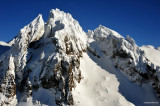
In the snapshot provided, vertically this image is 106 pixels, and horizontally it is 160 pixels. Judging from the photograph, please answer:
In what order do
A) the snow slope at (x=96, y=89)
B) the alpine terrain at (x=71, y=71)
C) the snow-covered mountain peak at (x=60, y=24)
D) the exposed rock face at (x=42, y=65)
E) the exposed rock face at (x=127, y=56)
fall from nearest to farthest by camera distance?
the alpine terrain at (x=71, y=71) < the exposed rock face at (x=42, y=65) < the snow slope at (x=96, y=89) < the exposed rock face at (x=127, y=56) < the snow-covered mountain peak at (x=60, y=24)

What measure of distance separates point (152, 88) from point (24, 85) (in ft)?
72.9

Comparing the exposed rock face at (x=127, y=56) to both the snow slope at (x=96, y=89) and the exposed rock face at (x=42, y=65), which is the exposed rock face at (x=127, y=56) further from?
A: the exposed rock face at (x=42, y=65)

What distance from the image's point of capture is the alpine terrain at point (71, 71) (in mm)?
24688

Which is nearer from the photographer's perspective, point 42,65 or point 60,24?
point 42,65

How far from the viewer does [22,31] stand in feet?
101

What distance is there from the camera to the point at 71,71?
26.1 metres

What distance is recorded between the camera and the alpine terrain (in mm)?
24688

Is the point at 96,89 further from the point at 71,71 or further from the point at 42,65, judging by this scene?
the point at 42,65

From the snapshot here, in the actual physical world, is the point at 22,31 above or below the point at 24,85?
above

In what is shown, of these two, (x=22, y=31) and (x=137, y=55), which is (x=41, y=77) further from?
(x=137, y=55)

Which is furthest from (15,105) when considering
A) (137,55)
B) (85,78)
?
(137,55)

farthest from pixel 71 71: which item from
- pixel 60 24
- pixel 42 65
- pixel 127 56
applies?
pixel 127 56

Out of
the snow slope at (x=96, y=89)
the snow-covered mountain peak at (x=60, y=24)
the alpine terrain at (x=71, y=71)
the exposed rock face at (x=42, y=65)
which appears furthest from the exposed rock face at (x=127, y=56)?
the exposed rock face at (x=42, y=65)

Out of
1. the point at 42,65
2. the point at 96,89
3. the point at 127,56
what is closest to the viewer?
the point at 42,65
